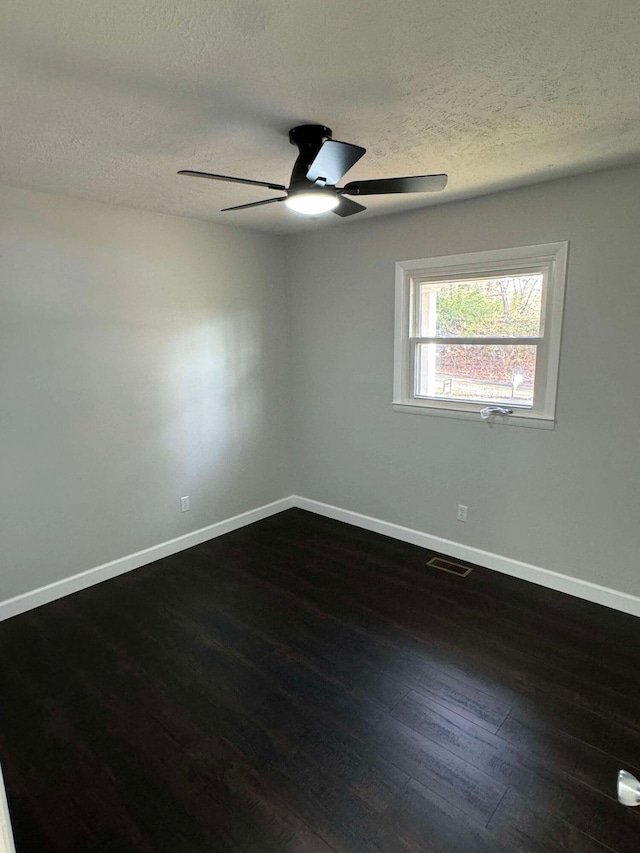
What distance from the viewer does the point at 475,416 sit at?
334cm

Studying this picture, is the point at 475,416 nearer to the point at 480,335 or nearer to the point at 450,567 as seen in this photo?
the point at 480,335

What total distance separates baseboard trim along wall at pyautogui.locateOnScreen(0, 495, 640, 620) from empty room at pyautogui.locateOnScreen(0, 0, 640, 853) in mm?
24

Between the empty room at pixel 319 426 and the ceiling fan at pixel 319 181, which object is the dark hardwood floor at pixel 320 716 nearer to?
the empty room at pixel 319 426

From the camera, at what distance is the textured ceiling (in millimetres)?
1253

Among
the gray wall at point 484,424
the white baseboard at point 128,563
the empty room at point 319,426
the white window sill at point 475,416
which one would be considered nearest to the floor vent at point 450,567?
the empty room at point 319,426

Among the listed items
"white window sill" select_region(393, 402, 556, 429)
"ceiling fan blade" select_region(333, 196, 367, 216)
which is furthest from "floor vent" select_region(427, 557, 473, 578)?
"ceiling fan blade" select_region(333, 196, 367, 216)

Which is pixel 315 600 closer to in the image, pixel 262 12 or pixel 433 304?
pixel 433 304

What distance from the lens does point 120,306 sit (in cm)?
320

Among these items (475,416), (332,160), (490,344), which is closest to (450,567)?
(475,416)

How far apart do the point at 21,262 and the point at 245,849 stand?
304 cm

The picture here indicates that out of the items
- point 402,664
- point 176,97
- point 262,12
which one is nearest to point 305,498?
point 402,664

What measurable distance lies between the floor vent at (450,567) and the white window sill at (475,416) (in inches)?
42.1

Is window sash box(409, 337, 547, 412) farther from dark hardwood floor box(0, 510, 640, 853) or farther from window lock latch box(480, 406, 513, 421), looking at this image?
dark hardwood floor box(0, 510, 640, 853)

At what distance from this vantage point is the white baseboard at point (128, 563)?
9.65ft
